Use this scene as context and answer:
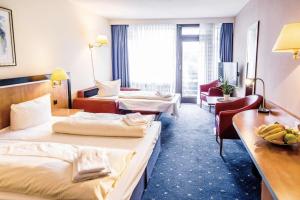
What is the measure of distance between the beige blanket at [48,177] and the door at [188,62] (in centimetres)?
538

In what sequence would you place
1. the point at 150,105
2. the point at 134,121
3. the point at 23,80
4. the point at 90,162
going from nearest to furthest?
the point at 90,162
the point at 134,121
the point at 23,80
the point at 150,105

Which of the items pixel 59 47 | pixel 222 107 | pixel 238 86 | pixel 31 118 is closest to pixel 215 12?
pixel 238 86

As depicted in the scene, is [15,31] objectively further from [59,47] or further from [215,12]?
[215,12]

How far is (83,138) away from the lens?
2590mm

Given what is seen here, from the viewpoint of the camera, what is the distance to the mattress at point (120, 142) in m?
1.72

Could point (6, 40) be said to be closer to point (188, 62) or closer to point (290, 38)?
point (290, 38)

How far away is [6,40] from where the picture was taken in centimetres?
292

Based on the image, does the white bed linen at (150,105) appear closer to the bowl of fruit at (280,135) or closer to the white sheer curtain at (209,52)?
the white sheer curtain at (209,52)

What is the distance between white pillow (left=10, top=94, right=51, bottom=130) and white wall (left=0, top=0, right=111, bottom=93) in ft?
1.39

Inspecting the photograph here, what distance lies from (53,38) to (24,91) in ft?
3.97

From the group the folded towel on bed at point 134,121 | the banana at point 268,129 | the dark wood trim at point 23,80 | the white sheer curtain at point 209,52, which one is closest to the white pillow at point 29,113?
the dark wood trim at point 23,80

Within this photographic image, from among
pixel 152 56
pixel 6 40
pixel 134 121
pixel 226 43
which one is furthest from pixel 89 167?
pixel 226 43

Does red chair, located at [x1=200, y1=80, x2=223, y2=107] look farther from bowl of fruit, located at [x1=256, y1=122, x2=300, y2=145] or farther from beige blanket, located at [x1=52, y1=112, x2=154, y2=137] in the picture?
bowl of fruit, located at [x1=256, y1=122, x2=300, y2=145]

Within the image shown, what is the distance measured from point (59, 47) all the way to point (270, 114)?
11.2 ft
